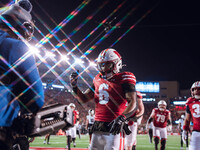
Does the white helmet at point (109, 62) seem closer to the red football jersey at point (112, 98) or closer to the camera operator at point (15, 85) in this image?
the red football jersey at point (112, 98)

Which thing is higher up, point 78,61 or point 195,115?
point 78,61

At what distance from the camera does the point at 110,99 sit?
3393mm

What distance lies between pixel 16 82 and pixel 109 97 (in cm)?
186

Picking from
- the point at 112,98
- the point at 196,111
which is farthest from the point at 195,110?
the point at 112,98

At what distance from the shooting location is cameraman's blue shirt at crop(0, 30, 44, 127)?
5.55 feet

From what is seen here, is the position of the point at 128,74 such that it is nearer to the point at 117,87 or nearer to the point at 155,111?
the point at 117,87

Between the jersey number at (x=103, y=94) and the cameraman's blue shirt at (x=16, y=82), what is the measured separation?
1752mm

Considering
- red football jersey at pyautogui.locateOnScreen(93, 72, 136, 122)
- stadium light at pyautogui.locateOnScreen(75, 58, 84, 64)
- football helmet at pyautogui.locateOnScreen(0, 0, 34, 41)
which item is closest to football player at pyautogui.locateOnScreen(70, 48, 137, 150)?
red football jersey at pyautogui.locateOnScreen(93, 72, 136, 122)

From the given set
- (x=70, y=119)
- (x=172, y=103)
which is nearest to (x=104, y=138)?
(x=70, y=119)

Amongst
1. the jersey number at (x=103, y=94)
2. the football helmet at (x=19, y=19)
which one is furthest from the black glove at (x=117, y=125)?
the football helmet at (x=19, y=19)

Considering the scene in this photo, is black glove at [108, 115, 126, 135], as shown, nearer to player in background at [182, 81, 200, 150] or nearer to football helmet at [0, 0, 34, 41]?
football helmet at [0, 0, 34, 41]

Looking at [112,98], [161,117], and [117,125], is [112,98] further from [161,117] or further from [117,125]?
[161,117]

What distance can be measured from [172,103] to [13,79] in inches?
2196

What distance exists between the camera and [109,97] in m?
3.41
